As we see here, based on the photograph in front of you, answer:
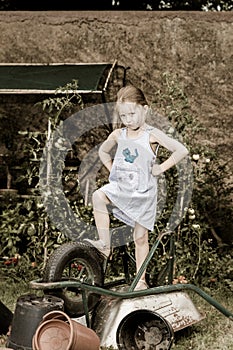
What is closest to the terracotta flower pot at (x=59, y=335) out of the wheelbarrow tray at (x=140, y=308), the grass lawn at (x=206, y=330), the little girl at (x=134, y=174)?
the wheelbarrow tray at (x=140, y=308)

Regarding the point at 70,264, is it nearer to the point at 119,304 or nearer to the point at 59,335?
the point at 119,304

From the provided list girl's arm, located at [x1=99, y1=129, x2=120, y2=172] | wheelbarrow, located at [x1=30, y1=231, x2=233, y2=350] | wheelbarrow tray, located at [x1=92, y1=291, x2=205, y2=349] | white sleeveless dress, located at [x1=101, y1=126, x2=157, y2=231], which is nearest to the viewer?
wheelbarrow, located at [x1=30, y1=231, x2=233, y2=350]

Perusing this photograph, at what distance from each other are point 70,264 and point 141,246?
528 millimetres

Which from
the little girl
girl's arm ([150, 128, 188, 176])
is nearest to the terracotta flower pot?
the little girl

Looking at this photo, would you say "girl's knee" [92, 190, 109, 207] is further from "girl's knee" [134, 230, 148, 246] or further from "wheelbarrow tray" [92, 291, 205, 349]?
"wheelbarrow tray" [92, 291, 205, 349]

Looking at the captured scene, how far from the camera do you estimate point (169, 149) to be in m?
4.94

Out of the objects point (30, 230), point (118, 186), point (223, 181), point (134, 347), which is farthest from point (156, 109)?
point (134, 347)

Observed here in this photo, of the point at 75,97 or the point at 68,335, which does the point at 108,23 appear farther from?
the point at 68,335

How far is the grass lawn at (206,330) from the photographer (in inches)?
200

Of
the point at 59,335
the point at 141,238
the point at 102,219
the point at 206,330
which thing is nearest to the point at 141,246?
the point at 141,238

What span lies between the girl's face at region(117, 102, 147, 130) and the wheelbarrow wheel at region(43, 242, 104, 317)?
84 cm

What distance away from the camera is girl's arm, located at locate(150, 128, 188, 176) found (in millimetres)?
Answer: 4906

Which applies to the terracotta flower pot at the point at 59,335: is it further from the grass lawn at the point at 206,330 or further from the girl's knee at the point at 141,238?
the girl's knee at the point at 141,238

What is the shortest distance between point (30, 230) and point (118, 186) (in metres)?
1.87
